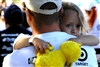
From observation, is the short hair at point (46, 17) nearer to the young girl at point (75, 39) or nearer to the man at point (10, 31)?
the young girl at point (75, 39)

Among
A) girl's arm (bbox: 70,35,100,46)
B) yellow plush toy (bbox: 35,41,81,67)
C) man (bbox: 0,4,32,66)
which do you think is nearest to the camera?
yellow plush toy (bbox: 35,41,81,67)

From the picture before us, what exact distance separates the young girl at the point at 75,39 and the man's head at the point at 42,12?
4.9 inches

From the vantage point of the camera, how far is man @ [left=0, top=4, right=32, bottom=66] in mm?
3748

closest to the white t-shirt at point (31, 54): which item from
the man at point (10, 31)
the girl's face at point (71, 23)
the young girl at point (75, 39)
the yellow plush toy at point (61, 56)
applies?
the young girl at point (75, 39)

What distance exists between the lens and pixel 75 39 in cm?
188

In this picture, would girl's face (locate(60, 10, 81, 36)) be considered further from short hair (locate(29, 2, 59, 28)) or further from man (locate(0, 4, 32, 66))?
man (locate(0, 4, 32, 66))

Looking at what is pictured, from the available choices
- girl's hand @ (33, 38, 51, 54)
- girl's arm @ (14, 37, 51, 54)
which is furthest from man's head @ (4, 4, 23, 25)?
girl's hand @ (33, 38, 51, 54)

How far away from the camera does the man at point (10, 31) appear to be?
12.3 ft

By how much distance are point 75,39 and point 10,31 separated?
6.63ft

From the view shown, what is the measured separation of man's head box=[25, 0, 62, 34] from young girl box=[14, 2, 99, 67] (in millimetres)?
123

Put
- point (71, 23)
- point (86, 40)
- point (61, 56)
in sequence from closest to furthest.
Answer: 1. point (61, 56)
2. point (86, 40)
3. point (71, 23)

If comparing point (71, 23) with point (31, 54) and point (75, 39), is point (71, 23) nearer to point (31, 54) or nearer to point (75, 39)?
point (75, 39)

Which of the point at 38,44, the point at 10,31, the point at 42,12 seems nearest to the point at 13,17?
the point at 10,31

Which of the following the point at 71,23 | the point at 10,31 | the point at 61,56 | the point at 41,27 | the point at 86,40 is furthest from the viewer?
the point at 10,31
